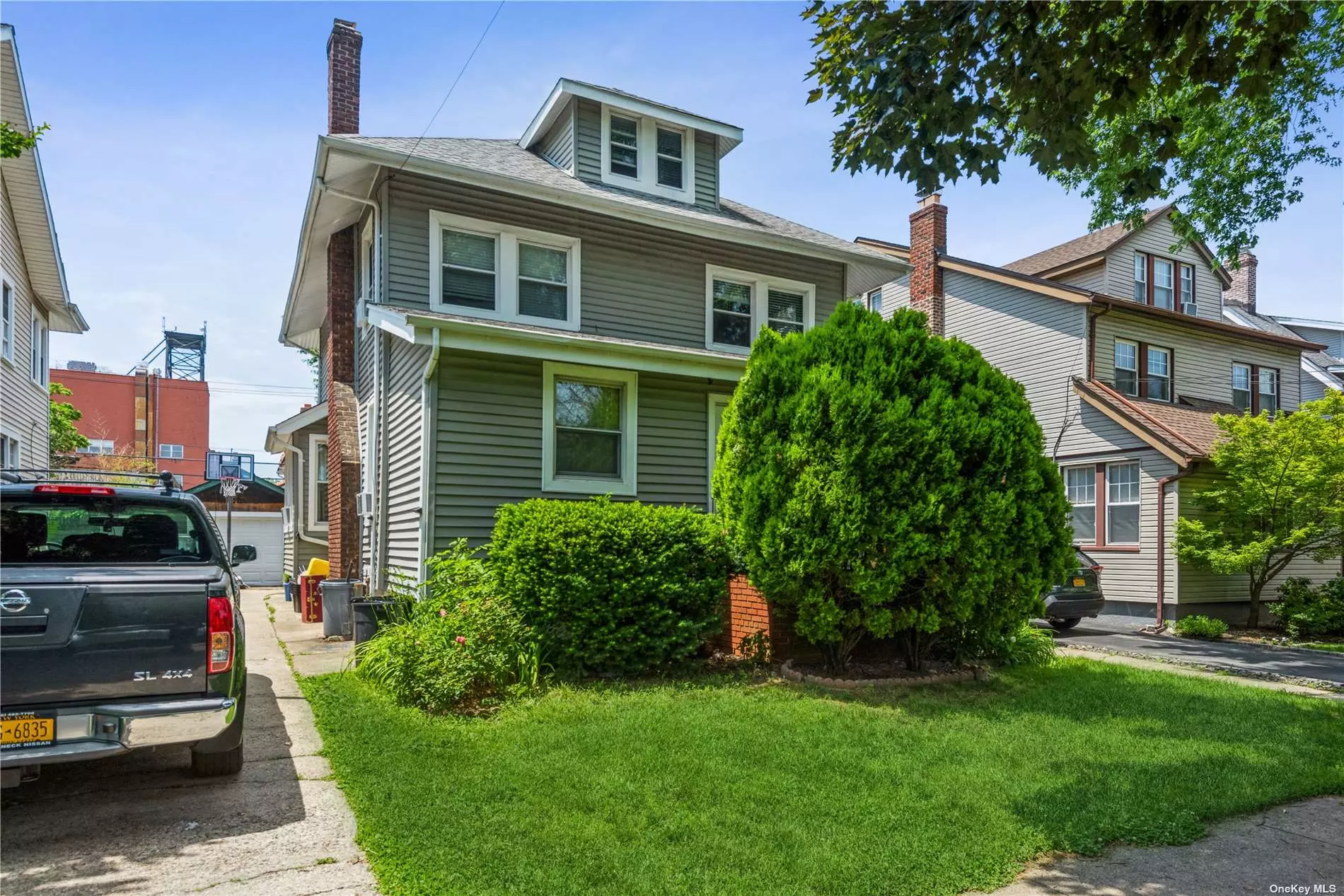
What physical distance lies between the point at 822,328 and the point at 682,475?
14.1 feet

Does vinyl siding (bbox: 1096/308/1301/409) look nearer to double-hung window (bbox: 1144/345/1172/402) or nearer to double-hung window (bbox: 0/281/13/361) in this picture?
double-hung window (bbox: 1144/345/1172/402)

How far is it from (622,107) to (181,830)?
1207cm

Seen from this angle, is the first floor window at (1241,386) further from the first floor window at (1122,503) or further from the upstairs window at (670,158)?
the upstairs window at (670,158)

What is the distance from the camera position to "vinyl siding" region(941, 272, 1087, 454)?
17859 millimetres

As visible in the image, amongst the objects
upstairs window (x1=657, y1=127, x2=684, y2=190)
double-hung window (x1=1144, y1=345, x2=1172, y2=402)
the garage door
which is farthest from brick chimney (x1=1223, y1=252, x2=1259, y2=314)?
the garage door

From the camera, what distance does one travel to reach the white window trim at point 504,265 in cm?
1124

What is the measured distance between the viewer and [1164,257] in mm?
20406

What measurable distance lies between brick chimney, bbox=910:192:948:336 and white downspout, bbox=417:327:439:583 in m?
Result: 14.8

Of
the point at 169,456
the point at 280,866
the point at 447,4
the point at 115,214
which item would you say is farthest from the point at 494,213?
the point at 169,456

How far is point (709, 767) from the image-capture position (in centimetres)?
520

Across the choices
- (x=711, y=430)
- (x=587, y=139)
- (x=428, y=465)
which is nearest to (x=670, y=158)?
(x=587, y=139)

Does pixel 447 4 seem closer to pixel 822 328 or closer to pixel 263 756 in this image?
pixel 822 328

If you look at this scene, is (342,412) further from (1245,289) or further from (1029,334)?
(1245,289)

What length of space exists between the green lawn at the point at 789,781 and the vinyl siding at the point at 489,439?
3.06m
